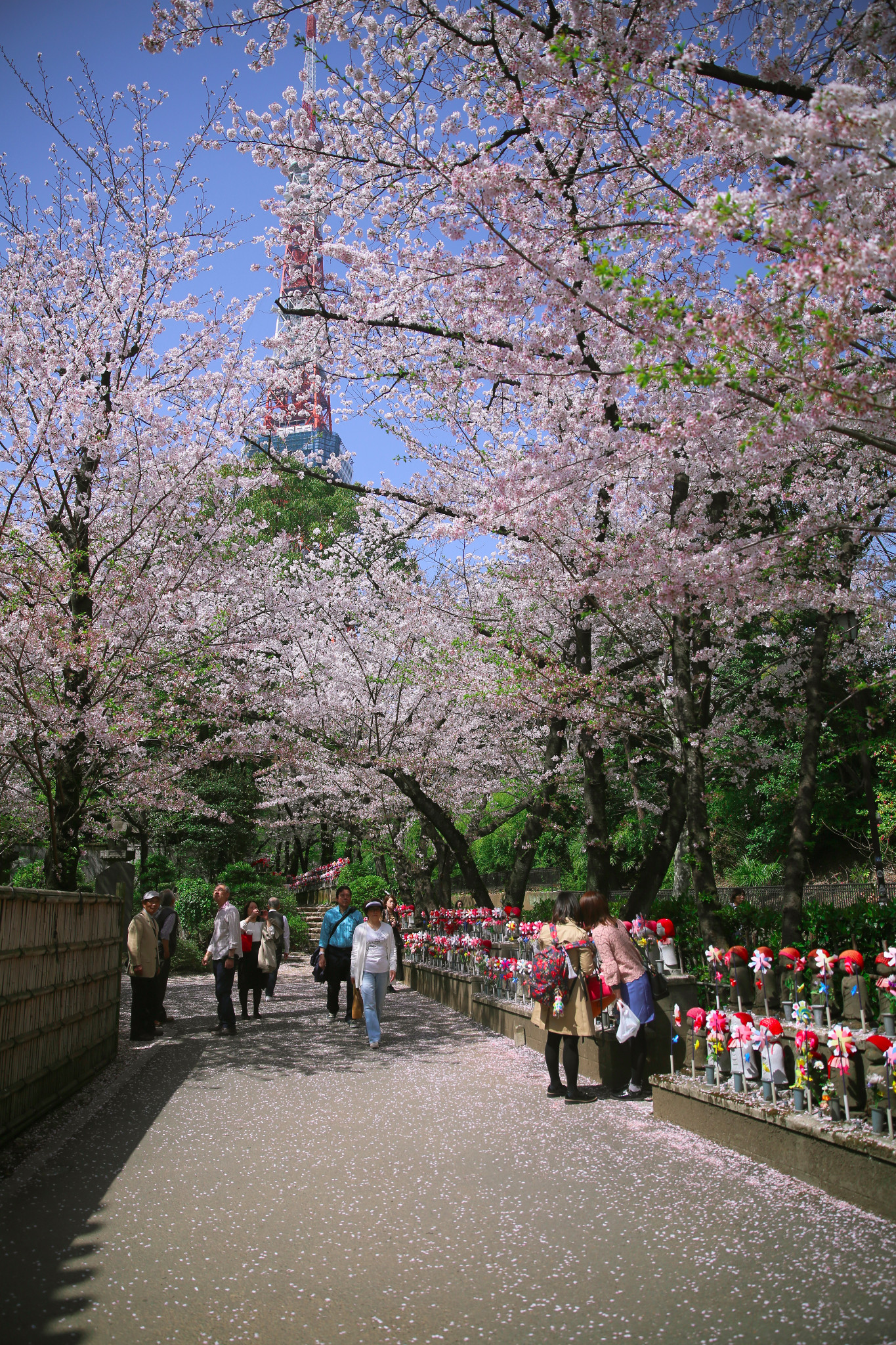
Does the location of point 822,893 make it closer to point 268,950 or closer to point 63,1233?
point 268,950

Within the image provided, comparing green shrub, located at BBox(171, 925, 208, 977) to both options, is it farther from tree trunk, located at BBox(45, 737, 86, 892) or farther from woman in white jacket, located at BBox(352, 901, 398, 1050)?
woman in white jacket, located at BBox(352, 901, 398, 1050)

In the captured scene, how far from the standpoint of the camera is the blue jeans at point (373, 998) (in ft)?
30.9

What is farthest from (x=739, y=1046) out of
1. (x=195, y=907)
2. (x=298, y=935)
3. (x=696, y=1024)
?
(x=298, y=935)

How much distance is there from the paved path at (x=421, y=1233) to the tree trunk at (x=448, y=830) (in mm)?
6796

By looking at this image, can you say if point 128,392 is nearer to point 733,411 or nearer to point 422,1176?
point 733,411

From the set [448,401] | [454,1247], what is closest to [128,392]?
[448,401]

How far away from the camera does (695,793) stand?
839cm

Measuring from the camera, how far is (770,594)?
809 centimetres

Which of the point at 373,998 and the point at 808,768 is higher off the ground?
the point at 808,768

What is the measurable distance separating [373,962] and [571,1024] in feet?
11.6

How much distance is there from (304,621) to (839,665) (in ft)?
30.1

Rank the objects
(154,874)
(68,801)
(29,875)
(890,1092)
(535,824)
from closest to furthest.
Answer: (890,1092), (68,801), (535,824), (29,875), (154,874)

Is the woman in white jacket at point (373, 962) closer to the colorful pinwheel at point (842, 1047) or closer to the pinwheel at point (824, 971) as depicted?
the pinwheel at point (824, 971)

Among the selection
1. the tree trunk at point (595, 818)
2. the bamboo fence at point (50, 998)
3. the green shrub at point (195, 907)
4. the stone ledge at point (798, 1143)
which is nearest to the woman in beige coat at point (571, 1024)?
the stone ledge at point (798, 1143)
